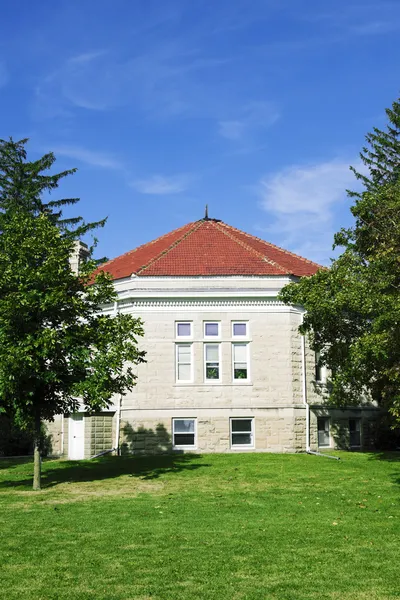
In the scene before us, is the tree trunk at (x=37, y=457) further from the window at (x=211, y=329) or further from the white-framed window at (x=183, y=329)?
the window at (x=211, y=329)

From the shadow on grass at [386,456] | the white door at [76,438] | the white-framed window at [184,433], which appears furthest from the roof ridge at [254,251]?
the white door at [76,438]

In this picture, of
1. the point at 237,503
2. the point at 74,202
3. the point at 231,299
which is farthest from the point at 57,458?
the point at 74,202

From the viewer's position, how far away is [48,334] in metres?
18.9

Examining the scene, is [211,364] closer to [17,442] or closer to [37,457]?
[37,457]

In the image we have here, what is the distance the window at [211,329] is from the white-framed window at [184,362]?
3.23 ft

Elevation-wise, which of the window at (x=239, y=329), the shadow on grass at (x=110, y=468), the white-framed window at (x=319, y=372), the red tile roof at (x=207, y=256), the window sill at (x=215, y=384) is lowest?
the shadow on grass at (x=110, y=468)

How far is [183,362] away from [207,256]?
5566mm

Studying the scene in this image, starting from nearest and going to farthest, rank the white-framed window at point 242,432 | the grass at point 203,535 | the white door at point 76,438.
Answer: the grass at point 203,535 → the white-framed window at point 242,432 → the white door at point 76,438

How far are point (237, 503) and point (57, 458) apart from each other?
53.3ft

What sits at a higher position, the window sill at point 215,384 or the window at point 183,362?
the window at point 183,362

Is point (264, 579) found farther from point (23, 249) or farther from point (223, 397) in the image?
point (223, 397)

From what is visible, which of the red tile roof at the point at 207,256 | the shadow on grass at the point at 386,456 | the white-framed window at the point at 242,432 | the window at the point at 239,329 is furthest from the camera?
the red tile roof at the point at 207,256

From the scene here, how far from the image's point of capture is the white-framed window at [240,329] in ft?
99.1

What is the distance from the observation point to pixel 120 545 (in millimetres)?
11969
